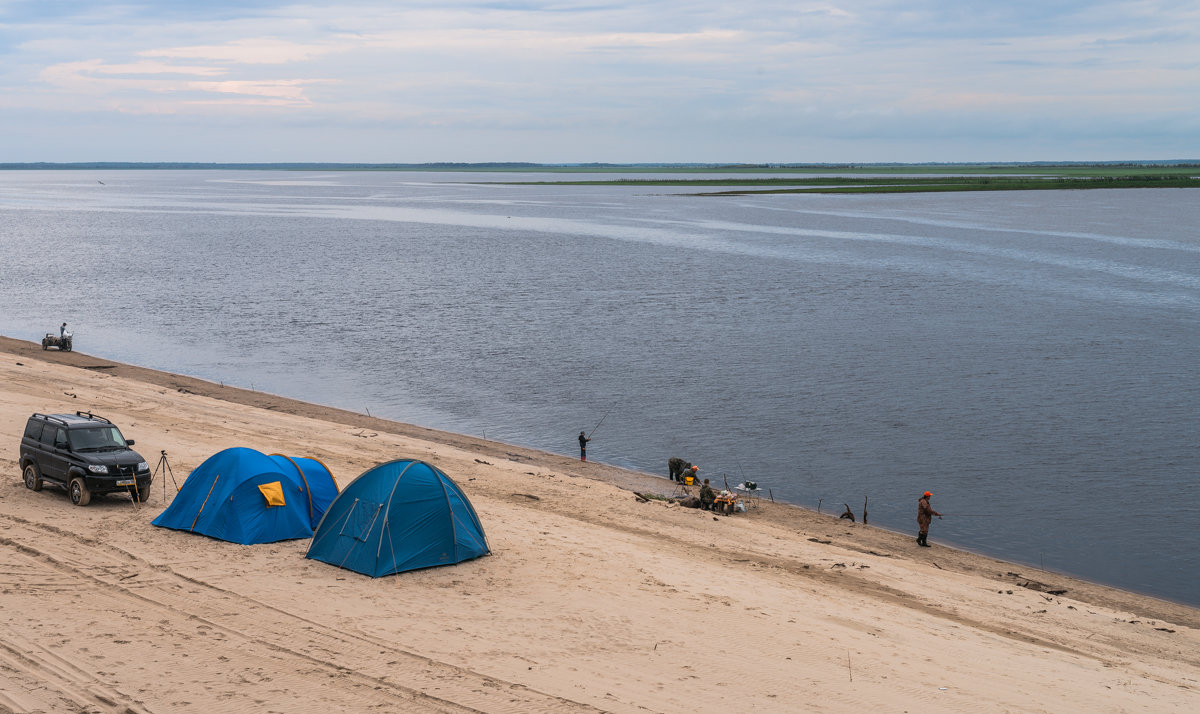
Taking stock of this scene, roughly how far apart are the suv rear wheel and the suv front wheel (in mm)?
1241

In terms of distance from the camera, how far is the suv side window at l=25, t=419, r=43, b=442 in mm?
21827

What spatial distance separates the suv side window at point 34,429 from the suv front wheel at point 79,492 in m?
1.78

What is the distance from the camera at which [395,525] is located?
58.8 feet

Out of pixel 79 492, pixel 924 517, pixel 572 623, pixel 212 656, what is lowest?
pixel 924 517

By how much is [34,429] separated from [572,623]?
14.0 meters

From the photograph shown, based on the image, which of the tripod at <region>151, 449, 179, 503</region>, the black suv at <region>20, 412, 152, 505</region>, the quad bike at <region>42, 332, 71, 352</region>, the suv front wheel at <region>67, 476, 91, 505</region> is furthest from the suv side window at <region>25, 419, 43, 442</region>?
the quad bike at <region>42, 332, 71, 352</region>

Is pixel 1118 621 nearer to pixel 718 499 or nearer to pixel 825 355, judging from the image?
pixel 718 499

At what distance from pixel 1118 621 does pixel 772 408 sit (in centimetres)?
1878

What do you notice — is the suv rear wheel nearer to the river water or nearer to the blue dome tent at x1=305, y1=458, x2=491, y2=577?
the blue dome tent at x1=305, y1=458, x2=491, y2=577

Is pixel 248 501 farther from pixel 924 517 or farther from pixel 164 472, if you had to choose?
pixel 924 517

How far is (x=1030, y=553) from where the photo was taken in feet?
78.8

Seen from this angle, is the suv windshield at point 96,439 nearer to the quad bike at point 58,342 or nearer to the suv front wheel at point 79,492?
the suv front wheel at point 79,492

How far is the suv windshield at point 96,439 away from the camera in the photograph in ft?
69.3

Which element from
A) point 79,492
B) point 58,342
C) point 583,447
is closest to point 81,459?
point 79,492
